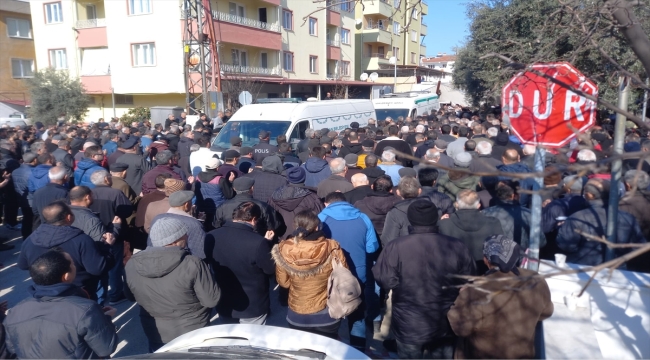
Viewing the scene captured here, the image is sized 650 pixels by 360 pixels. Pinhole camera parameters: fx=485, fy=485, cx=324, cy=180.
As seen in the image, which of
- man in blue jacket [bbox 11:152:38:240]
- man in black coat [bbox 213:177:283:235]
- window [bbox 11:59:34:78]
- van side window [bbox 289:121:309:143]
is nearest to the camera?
man in black coat [bbox 213:177:283:235]

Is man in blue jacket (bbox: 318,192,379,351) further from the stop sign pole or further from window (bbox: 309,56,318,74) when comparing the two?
window (bbox: 309,56,318,74)

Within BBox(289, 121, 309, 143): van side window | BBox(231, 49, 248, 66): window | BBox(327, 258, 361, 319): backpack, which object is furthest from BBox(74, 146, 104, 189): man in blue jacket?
BBox(231, 49, 248, 66): window

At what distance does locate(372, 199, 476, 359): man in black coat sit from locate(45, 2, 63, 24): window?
33771 mm

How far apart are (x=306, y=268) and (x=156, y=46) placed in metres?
26.6

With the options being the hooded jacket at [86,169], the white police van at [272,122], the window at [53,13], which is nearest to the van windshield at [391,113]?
the white police van at [272,122]

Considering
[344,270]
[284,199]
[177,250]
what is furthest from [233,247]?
[284,199]

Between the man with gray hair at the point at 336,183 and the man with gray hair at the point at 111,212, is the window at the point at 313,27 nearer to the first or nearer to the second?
the man with gray hair at the point at 336,183

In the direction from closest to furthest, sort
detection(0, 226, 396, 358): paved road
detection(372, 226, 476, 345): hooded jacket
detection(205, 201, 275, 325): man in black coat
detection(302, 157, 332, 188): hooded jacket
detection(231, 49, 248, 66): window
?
detection(372, 226, 476, 345): hooded jacket < detection(205, 201, 275, 325): man in black coat < detection(0, 226, 396, 358): paved road < detection(302, 157, 332, 188): hooded jacket < detection(231, 49, 248, 66): window

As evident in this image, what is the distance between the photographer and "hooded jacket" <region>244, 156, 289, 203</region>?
6770mm

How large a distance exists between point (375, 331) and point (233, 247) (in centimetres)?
201

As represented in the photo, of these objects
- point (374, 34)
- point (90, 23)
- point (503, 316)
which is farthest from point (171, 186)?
point (374, 34)

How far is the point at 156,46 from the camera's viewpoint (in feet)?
90.1

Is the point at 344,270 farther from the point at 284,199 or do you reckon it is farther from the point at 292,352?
the point at 284,199

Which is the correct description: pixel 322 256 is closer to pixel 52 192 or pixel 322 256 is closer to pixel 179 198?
pixel 179 198
